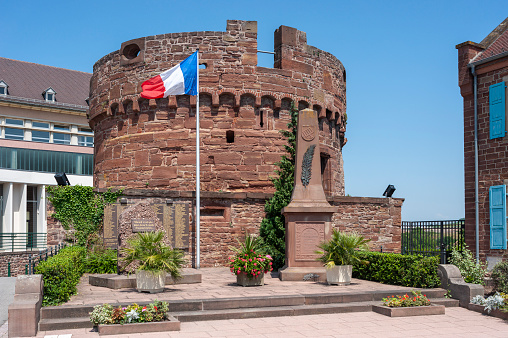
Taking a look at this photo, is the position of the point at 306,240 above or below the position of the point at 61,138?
below

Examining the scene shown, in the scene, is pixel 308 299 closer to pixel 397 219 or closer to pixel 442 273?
pixel 442 273

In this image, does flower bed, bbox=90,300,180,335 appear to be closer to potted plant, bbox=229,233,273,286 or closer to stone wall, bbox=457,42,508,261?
potted plant, bbox=229,233,273,286

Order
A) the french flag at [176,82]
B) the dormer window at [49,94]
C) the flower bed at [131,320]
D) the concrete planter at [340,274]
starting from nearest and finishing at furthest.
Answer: the flower bed at [131,320]
the concrete planter at [340,274]
the french flag at [176,82]
the dormer window at [49,94]

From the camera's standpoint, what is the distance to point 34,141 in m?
45.1

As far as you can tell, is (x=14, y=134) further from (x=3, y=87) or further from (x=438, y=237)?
(x=438, y=237)

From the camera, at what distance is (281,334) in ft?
29.0

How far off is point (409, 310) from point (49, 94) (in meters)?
42.7

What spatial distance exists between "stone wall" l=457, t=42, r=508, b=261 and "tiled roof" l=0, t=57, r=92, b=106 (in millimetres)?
37583

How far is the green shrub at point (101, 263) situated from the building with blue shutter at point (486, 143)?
39.2ft

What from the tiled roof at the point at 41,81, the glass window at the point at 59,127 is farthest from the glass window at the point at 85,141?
the tiled roof at the point at 41,81

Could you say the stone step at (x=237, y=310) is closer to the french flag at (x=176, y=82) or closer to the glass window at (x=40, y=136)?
the french flag at (x=176, y=82)

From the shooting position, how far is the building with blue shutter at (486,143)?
57.8 ft

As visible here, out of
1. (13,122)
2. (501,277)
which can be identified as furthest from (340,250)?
(13,122)

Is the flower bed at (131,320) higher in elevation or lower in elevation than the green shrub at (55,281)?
lower
